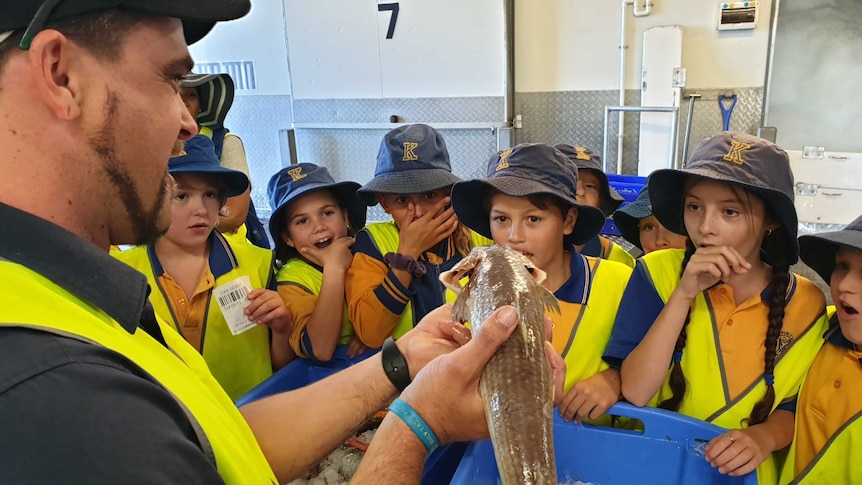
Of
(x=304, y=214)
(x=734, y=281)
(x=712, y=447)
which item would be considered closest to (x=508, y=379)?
(x=712, y=447)

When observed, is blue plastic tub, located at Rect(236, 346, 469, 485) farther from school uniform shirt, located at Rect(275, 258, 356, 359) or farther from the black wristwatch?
the black wristwatch

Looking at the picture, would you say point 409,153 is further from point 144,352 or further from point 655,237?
point 144,352

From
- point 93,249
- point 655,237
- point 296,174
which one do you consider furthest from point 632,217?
point 93,249

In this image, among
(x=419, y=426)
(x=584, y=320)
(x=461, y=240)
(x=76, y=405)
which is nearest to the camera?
(x=76, y=405)

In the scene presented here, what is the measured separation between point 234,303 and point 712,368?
1906 millimetres

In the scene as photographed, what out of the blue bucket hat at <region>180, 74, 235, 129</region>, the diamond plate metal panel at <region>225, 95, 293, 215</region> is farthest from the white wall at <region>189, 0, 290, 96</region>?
the blue bucket hat at <region>180, 74, 235, 129</region>

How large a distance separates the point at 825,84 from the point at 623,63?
1.90m

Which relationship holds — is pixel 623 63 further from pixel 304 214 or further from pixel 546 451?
pixel 546 451

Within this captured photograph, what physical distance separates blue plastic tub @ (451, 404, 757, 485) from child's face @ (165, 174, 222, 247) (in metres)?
1.51

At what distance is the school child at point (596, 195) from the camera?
3.03 metres

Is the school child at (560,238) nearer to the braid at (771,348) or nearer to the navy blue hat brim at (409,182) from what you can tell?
the navy blue hat brim at (409,182)

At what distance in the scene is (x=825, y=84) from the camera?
5.25m

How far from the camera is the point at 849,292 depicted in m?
1.76

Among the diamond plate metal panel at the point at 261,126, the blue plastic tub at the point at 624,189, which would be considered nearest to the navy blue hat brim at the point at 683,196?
the blue plastic tub at the point at 624,189
